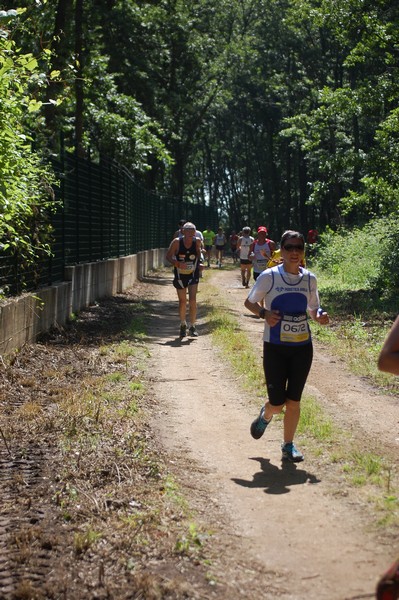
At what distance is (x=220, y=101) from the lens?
178ft

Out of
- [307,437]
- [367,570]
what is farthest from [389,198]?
[367,570]

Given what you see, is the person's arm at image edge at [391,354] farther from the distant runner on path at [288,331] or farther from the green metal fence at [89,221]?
the green metal fence at [89,221]

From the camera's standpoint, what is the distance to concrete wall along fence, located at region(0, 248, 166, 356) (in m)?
10.9

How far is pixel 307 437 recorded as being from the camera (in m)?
7.99

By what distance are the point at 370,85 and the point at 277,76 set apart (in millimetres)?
28727

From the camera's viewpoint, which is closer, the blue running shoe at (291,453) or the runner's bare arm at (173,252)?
the blue running shoe at (291,453)

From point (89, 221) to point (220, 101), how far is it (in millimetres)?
36545

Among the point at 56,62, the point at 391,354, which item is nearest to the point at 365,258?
the point at 56,62

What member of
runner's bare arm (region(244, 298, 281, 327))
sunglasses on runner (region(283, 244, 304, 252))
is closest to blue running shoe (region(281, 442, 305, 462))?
runner's bare arm (region(244, 298, 281, 327))

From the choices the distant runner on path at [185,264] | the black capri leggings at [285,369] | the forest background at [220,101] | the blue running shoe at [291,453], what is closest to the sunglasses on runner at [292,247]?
the black capri leggings at [285,369]

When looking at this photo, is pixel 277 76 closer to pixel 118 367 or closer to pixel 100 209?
pixel 100 209

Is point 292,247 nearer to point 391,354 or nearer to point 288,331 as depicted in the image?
point 288,331

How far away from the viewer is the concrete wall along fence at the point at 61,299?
35.6 feet

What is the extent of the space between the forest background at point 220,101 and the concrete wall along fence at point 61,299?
720mm
